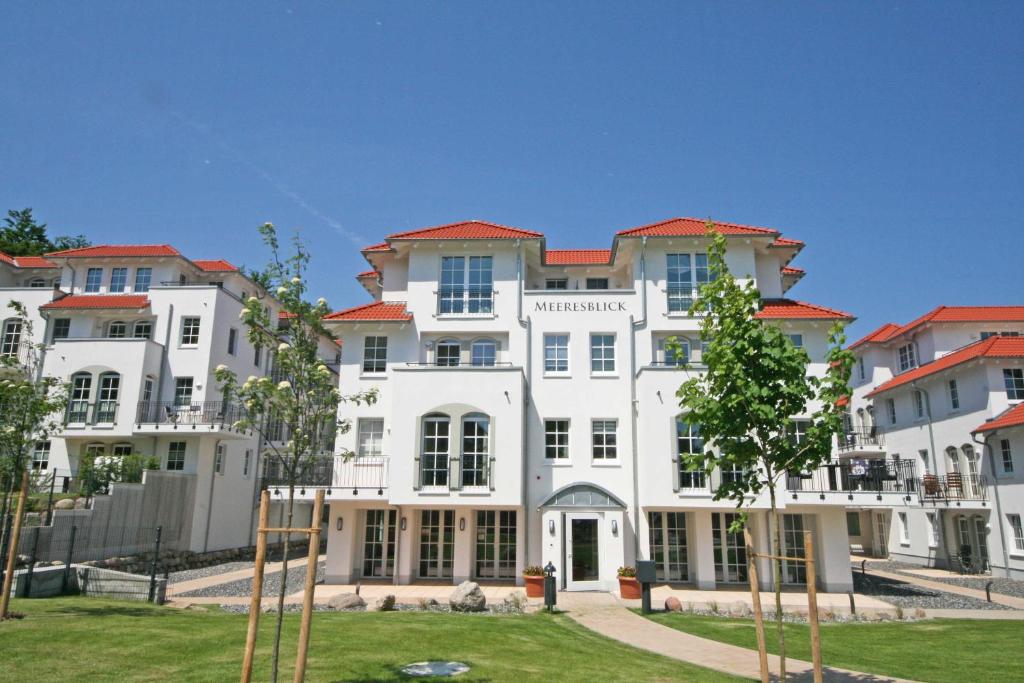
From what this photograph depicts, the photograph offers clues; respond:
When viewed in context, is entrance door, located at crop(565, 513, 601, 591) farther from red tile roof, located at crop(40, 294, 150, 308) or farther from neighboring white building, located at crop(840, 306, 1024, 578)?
red tile roof, located at crop(40, 294, 150, 308)

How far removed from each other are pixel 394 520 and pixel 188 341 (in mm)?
14117

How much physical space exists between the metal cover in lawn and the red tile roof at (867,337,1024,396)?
27.3 meters

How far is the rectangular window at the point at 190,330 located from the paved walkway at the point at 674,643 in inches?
823

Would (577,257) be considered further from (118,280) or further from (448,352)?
(118,280)

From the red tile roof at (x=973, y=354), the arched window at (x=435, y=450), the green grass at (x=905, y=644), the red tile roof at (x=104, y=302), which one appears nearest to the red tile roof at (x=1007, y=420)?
the red tile roof at (x=973, y=354)

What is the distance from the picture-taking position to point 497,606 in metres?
18.1

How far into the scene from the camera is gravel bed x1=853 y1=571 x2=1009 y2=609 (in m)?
19.9

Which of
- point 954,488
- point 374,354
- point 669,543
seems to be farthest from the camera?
point 954,488

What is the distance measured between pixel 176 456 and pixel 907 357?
37.9 meters

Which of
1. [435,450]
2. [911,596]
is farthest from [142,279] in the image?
[911,596]

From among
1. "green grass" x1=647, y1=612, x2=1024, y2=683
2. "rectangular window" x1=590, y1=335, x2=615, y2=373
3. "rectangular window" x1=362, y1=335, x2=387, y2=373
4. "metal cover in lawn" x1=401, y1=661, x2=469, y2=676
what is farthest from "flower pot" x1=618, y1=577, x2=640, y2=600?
"rectangular window" x1=362, y1=335, x2=387, y2=373

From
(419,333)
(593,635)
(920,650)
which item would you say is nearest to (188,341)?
(419,333)

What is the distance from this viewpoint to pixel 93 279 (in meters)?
32.8

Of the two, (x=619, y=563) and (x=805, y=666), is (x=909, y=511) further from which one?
(x=805, y=666)
